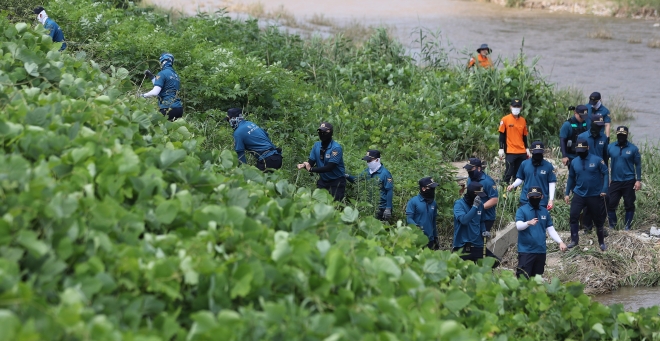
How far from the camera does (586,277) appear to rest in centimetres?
995

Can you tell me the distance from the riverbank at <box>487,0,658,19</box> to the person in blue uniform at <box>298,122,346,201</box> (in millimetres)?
22423

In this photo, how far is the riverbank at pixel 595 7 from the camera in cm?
2947

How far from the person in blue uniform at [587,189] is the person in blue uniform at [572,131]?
160 centimetres

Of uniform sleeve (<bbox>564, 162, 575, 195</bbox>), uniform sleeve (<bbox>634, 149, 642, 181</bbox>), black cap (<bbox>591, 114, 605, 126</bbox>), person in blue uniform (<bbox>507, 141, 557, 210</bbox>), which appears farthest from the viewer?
black cap (<bbox>591, 114, 605, 126</bbox>)

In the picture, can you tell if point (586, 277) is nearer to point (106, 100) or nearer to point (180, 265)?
point (106, 100)

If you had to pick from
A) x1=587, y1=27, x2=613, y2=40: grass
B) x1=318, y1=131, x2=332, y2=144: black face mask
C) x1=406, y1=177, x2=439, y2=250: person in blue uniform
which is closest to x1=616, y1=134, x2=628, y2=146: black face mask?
x1=406, y1=177, x2=439, y2=250: person in blue uniform

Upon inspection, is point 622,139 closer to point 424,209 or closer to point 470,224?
point 470,224

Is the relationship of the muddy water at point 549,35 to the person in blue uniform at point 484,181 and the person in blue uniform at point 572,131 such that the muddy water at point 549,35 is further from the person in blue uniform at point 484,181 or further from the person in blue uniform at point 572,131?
the person in blue uniform at point 484,181

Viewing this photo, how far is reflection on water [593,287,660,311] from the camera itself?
940 centimetres

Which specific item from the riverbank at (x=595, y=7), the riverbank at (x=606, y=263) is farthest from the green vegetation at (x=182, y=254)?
the riverbank at (x=595, y=7)

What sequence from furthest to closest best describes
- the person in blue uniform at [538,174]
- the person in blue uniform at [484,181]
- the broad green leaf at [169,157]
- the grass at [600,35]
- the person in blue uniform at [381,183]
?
the grass at [600,35] < the person in blue uniform at [538,174] < the person in blue uniform at [381,183] < the person in blue uniform at [484,181] < the broad green leaf at [169,157]

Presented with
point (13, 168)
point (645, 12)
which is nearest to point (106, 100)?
point (13, 168)

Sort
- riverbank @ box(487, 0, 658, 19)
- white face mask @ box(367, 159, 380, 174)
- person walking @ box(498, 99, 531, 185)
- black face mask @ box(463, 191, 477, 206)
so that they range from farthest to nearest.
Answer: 1. riverbank @ box(487, 0, 658, 19)
2. person walking @ box(498, 99, 531, 185)
3. white face mask @ box(367, 159, 380, 174)
4. black face mask @ box(463, 191, 477, 206)

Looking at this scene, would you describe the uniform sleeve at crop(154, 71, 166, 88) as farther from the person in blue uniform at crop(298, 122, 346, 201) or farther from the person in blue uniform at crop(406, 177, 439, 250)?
the person in blue uniform at crop(406, 177, 439, 250)
